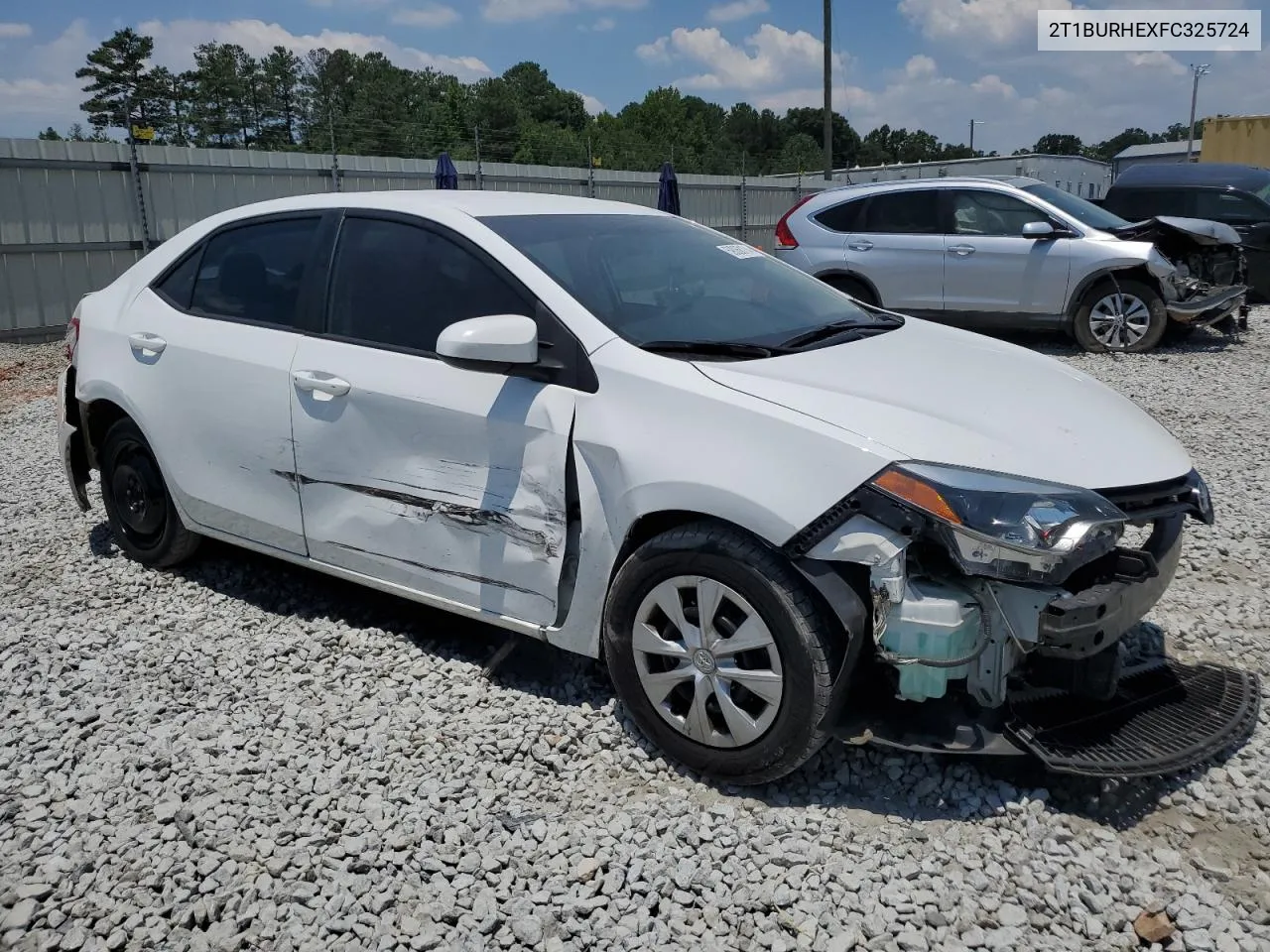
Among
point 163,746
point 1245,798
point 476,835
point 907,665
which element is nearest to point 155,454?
point 163,746

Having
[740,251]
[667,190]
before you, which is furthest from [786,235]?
[740,251]

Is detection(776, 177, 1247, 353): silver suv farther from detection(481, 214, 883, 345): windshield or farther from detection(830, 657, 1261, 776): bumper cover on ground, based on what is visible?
detection(830, 657, 1261, 776): bumper cover on ground

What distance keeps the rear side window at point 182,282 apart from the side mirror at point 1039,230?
813 centimetres

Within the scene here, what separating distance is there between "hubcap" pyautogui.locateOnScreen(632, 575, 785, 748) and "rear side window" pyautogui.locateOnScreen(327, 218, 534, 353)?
109 cm

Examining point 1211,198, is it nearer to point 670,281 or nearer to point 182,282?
point 670,281

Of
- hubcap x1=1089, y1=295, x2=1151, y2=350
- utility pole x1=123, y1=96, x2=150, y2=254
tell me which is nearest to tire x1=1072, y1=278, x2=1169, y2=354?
hubcap x1=1089, y1=295, x2=1151, y2=350

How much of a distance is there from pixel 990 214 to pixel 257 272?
27.4 ft

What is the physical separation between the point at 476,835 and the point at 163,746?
117cm

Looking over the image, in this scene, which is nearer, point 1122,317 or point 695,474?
point 695,474

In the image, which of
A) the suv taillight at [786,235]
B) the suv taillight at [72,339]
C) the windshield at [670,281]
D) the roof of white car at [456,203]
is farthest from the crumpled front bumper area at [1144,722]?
the suv taillight at [786,235]

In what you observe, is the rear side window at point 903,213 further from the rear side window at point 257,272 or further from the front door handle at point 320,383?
the front door handle at point 320,383

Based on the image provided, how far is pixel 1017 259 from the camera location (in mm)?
10211

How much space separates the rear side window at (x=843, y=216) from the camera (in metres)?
11.0

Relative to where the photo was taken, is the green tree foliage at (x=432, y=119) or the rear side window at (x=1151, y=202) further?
the green tree foliage at (x=432, y=119)
